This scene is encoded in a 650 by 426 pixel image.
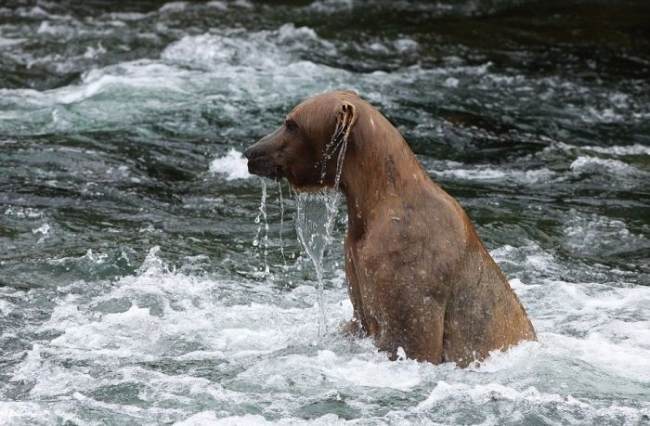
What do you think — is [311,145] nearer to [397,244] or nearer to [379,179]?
[379,179]

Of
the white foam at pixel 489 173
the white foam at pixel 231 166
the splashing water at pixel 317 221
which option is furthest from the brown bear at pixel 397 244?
the white foam at pixel 489 173

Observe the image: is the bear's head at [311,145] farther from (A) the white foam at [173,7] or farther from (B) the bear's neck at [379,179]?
(A) the white foam at [173,7]

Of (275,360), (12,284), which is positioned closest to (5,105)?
(12,284)

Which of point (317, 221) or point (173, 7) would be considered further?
point (173, 7)

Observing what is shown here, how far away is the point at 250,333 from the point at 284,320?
0.36m

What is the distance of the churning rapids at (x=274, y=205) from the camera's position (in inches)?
237

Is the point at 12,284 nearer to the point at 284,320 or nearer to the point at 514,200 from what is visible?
the point at 284,320

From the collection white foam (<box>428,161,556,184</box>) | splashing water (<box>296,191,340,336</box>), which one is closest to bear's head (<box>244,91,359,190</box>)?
splashing water (<box>296,191,340,336</box>)

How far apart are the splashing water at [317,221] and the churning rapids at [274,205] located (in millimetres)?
390

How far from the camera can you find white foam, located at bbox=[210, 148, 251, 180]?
10.3 m

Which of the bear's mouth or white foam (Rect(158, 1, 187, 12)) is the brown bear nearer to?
the bear's mouth

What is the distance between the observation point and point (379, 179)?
5.92m

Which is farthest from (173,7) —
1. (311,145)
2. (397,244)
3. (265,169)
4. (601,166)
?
(397,244)

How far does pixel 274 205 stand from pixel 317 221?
3301mm
